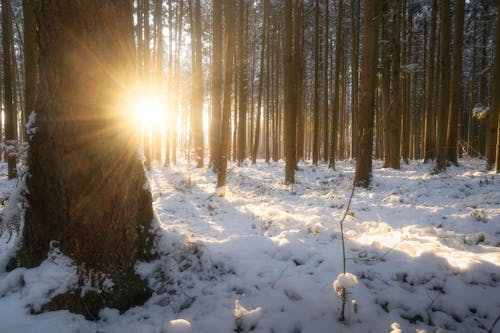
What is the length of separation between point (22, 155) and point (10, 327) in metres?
2.72

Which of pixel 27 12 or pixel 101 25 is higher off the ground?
pixel 27 12

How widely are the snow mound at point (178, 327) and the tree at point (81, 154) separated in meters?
0.53

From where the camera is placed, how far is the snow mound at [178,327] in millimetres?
1899

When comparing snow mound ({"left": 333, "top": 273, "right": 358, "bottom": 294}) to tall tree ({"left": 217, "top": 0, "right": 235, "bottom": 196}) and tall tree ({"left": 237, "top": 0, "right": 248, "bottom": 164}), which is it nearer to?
tall tree ({"left": 217, "top": 0, "right": 235, "bottom": 196})

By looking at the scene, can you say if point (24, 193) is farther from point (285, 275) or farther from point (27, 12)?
point (27, 12)

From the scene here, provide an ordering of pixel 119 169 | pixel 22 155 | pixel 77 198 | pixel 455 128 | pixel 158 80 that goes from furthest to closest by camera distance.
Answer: pixel 158 80 < pixel 455 128 < pixel 22 155 < pixel 119 169 < pixel 77 198

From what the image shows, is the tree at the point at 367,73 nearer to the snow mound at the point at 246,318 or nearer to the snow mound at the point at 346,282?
the snow mound at the point at 346,282

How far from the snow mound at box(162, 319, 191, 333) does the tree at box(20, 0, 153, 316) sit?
1.74ft

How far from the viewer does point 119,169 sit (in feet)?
7.93

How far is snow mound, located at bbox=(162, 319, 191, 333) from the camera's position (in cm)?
190

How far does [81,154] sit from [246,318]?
1.96m

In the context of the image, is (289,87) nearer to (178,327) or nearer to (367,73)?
(367,73)

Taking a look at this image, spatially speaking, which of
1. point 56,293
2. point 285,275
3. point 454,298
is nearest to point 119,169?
point 56,293

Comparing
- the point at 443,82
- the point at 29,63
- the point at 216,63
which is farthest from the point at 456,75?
the point at 29,63
